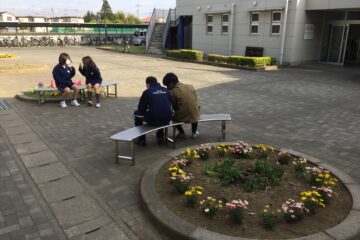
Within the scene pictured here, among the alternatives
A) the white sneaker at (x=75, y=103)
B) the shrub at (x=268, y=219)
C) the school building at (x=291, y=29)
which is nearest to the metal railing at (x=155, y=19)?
the school building at (x=291, y=29)

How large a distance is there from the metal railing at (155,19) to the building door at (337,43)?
14578 millimetres

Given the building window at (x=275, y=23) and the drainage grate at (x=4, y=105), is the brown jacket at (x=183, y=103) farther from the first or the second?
the building window at (x=275, y=23)

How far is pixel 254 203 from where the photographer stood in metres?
3.83

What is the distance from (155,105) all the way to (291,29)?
14722mm

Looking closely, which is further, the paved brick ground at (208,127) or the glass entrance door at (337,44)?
the glass entrance door at (337,44)

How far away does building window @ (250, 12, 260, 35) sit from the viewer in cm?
1989

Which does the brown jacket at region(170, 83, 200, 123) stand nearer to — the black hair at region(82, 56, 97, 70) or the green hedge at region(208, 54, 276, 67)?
the black hair at region(82, 56, 97, 70)

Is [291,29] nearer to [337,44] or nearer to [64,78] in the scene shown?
[337,44]

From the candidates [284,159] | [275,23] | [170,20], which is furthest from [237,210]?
[170,20]

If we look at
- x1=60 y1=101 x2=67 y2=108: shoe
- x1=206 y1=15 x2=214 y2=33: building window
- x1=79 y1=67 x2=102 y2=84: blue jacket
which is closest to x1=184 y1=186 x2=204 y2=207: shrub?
x1=60 y1=101 x2=67 y2=108: shoe

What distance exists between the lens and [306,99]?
10266 mm

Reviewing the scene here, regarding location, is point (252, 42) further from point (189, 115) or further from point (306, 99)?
point (189, 115)

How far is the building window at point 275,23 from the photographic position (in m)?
18.6

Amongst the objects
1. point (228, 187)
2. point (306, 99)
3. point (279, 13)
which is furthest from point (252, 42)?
point (228, 187)
